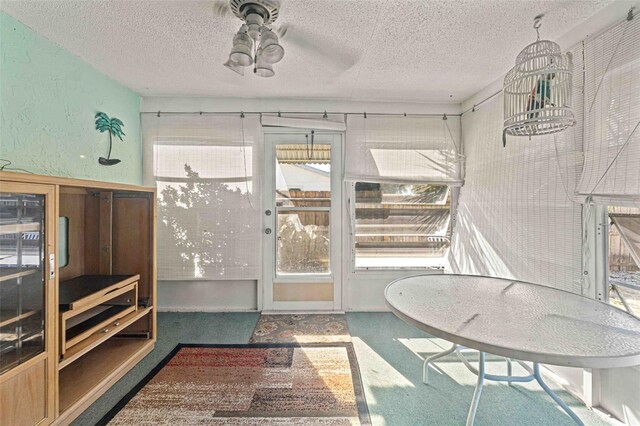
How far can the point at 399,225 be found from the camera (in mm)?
2986

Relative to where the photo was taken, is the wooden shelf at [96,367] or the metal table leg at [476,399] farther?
the wooden shelf at [96,367]

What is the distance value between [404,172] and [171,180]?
2.47 m

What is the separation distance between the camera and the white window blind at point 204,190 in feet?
9.25

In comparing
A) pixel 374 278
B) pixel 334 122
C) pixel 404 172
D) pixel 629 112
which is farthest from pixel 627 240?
pixel 334 122

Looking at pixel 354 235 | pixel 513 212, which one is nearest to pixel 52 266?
pixel 354 235

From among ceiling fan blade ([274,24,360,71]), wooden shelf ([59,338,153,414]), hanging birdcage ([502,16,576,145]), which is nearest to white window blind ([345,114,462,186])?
ceiling fan blade ([274,24,360,71])

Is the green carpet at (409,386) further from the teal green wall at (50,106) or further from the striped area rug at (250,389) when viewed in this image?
the teal green wall at (50,106)

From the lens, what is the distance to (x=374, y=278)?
2969 millimetres

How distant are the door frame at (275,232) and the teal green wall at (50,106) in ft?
4.56

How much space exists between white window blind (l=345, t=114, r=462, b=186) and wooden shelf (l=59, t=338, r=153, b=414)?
2.37 meters

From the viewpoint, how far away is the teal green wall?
1604mm

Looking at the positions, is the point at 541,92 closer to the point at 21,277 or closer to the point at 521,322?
the point at 521,322

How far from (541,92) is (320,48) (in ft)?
4.46

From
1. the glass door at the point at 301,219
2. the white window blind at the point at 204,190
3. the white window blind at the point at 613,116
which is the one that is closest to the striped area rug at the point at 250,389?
the glass door at the point at 301,219
